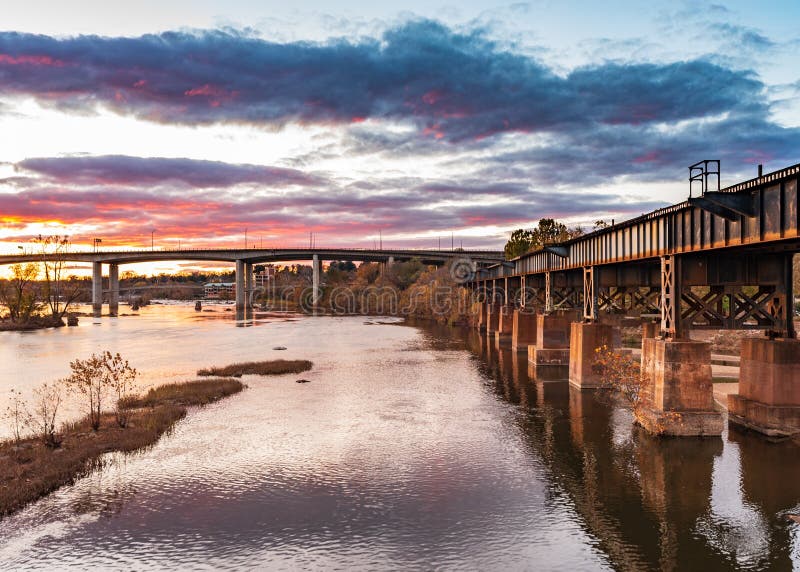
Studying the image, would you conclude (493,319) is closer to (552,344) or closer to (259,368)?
(552,344)

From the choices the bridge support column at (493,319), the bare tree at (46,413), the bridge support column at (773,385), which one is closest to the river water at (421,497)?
the bridge support column at (773,385)

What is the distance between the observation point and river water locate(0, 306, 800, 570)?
50.2 feet

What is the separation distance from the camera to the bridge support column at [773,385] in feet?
79.7

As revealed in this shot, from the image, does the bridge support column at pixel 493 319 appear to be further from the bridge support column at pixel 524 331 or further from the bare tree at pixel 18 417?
the bare tree at pixel 18 417

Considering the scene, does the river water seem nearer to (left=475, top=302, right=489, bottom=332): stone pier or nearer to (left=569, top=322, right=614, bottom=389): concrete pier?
(left=569, top=322, right=614, bottom=389): concrete pier

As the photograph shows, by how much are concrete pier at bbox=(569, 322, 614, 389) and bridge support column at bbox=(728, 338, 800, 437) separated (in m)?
11.9

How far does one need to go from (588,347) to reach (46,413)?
34.8 meters

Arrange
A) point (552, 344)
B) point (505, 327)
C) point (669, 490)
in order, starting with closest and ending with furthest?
point (669, 490)
point (552, 344)
point (505, 327)

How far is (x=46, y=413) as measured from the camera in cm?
3144

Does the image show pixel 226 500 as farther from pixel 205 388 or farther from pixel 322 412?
pixel 205 388

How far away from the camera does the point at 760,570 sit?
1437cm

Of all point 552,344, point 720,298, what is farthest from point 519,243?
point 720,298

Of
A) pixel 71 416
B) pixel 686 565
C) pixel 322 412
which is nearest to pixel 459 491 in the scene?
pixel 686 565

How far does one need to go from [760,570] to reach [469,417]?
59.3 feet
